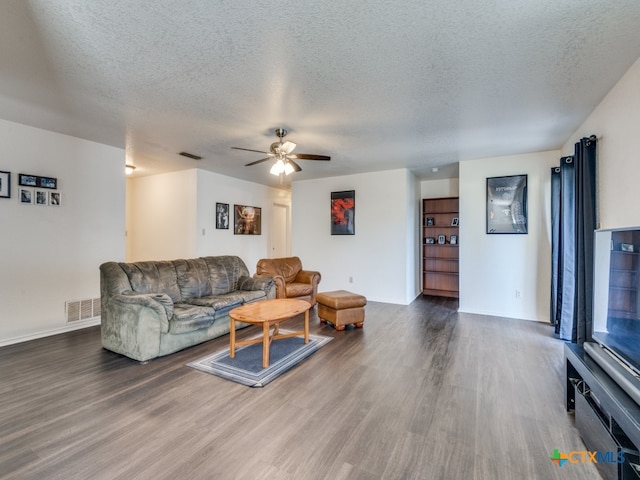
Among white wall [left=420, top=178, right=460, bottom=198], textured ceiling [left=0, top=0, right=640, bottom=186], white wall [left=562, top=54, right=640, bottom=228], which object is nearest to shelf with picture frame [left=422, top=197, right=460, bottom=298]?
white wall [left=420, top=178, right=460, bottom=198]

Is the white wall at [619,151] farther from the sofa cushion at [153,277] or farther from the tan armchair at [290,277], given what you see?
the sofa cushion at [153,277]

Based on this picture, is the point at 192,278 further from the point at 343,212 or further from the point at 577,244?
the point at 577,244

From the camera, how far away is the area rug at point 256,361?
2.60 metres

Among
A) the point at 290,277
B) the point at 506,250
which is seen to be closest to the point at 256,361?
the point at 290,277

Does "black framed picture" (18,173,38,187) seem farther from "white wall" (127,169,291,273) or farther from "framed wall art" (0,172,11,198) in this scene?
"white wall" (127,169,291,273)

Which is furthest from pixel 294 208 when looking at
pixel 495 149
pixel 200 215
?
pixel 495 149

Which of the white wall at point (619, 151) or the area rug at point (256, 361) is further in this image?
the area rug at point (256, 361)

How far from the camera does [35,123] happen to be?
3.49m

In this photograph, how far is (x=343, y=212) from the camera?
6070 millimetres

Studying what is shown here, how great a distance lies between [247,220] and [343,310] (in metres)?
3.81

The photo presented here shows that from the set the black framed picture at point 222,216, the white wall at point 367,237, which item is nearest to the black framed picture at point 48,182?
the black framed picture at point 222,216

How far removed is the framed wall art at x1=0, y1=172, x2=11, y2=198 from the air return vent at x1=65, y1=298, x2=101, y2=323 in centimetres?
149

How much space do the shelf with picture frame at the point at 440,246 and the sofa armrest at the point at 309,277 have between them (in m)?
2.81

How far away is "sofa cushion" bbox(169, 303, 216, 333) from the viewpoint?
310 cm
